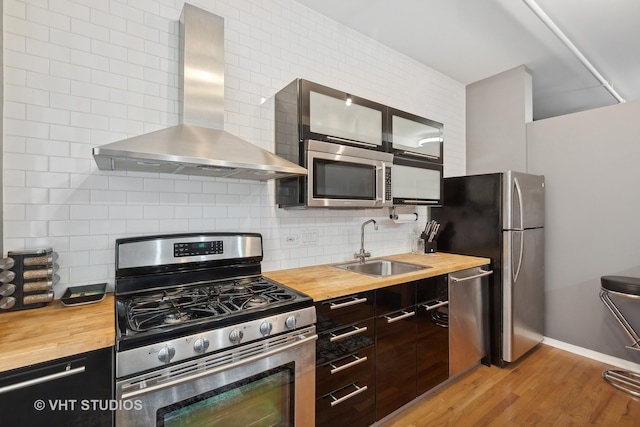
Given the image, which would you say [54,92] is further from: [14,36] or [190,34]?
[190,34]

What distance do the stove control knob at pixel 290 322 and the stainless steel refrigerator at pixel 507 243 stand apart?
2.07 metres

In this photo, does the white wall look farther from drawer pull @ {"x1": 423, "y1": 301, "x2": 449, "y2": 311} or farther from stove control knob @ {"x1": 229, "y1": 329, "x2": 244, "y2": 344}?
stove control knob @ {"x1": 229, "y1": 329, "x2": 244, "y2": 344}

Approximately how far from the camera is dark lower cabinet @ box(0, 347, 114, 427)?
2.98 ft

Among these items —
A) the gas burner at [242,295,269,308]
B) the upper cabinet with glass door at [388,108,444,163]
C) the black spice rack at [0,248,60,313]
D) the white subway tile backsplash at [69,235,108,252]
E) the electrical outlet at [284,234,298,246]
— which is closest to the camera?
the black spice rack at [0,248,60,313]

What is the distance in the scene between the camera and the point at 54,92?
1.49 m

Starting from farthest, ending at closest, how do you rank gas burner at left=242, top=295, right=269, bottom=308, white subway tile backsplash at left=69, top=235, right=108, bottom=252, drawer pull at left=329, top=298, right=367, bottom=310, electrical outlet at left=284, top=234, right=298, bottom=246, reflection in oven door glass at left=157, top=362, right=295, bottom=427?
electrical outlet at left=284, top=234, right=298, bottom=246 → drawer pull at left=329, top=298, right=367, bottom=310 → white subway tile backsplash at left=69, top=235, right=108, bottom=252 → gas burner at left=242, top=295, right=269, bottom=308 → reflection in oven door glass at left=157, top=362, right=295, bottom=427

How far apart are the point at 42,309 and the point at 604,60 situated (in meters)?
4.74

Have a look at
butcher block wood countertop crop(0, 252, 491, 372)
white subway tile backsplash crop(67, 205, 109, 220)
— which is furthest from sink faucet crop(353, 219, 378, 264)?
white subway tile backsplash crop(67, 205, 109, 220)

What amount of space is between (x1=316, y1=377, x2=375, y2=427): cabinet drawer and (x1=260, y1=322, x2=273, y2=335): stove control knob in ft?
1.79

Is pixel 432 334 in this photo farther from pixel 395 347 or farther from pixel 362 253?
pixel 362 253

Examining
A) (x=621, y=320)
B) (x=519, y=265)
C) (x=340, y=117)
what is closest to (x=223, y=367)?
(x=340, y=117)

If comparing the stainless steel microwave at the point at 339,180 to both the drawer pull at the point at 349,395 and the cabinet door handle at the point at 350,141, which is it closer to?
the cabinet door handle at the point at 350,141

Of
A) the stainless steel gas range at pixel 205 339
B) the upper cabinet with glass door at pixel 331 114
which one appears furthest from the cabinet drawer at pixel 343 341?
the upper cabinet with glass door at pixel 331 114

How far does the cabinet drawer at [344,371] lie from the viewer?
1582 mm
